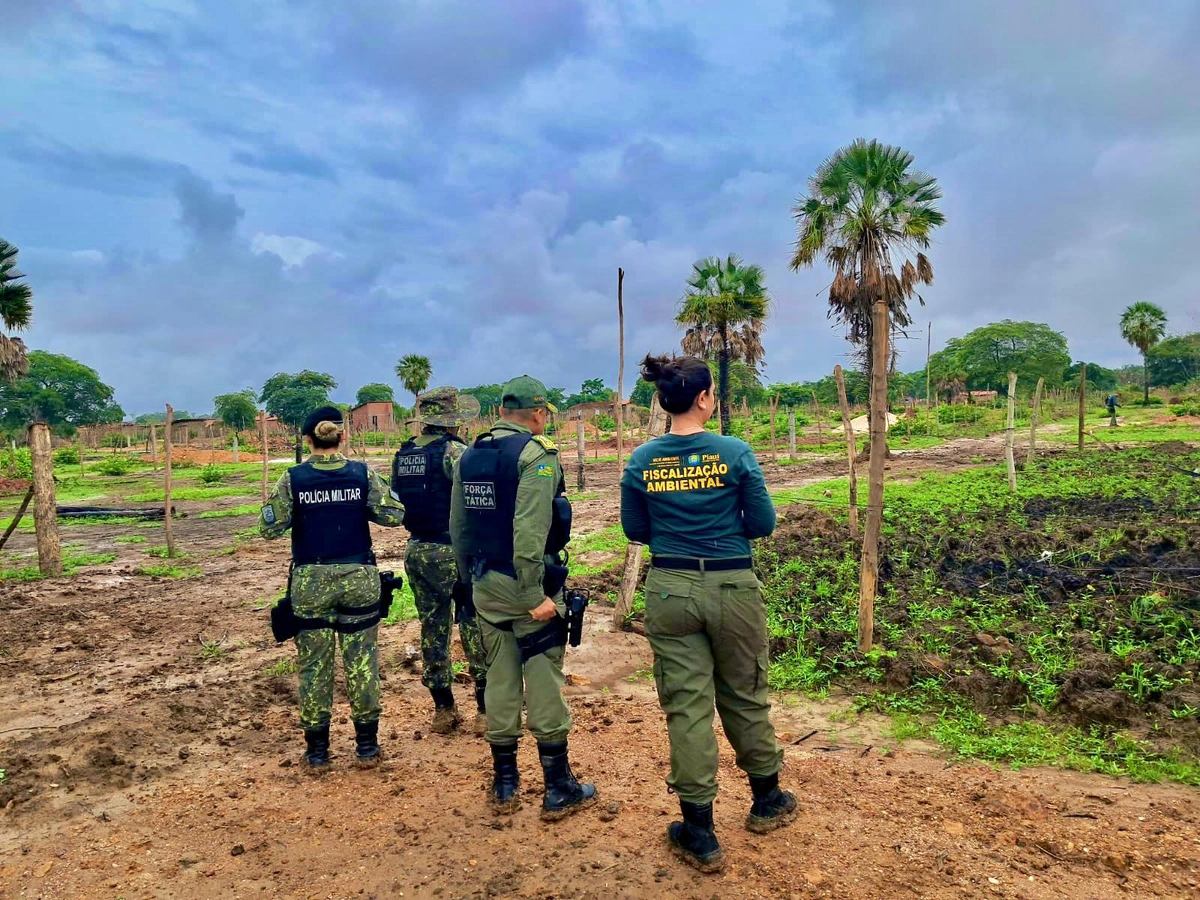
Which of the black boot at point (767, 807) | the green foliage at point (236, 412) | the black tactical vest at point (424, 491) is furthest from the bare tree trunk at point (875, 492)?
the green foliage at point (236, 412)

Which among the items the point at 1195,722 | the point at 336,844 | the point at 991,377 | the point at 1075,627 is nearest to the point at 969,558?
the point at 1075,627

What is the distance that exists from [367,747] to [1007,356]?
59.4 meters

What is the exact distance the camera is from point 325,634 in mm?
3979

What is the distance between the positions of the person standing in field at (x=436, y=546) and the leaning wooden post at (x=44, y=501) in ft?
24.4

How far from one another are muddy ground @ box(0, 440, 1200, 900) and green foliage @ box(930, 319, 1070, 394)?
53736 mm

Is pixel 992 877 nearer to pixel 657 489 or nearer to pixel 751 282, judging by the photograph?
pixel 657 489

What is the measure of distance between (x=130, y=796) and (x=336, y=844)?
4.62 ft

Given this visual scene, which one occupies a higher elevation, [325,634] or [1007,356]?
[1007,356]

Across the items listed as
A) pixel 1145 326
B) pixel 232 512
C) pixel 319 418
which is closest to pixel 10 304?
pixel 232 512

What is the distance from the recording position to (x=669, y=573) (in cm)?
Answer: 296

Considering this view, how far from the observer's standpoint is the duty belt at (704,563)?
291 centimetres

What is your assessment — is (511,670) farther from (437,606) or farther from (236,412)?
(236,412)

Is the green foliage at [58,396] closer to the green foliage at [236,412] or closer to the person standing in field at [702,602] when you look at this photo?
the green foliage at [236,412]

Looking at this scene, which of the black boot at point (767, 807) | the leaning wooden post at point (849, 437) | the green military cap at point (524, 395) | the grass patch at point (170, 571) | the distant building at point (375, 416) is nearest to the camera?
the black boot at point (767, 807)
